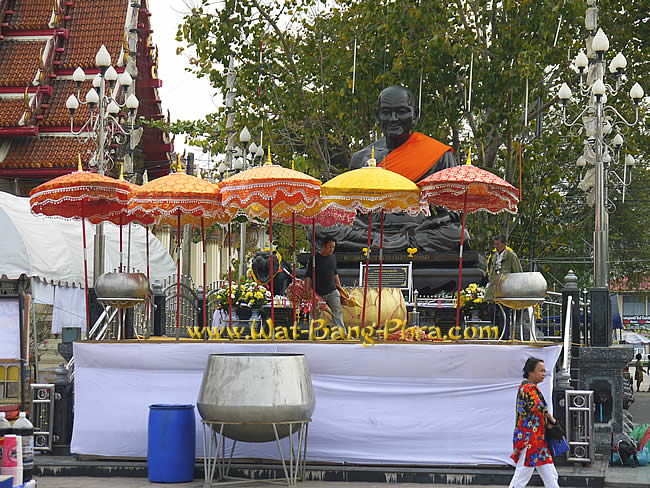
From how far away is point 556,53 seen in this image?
25719 mm

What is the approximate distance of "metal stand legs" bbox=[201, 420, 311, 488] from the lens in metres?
10.9

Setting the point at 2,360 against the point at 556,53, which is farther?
the point at 556,53

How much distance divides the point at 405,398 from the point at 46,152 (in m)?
23.3

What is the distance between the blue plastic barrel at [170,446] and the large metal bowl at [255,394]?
60 cm

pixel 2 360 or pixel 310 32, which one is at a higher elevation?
pixel 310 32

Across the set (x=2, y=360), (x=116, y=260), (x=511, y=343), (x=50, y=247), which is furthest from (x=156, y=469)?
(x=116, y=260)

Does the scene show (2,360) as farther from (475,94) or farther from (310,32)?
(310,32)

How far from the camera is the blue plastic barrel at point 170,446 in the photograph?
11.4 meters

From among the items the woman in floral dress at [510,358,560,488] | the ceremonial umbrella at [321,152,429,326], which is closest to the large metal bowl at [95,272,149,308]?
the ceremonial umbrella at [321,152,429,326]

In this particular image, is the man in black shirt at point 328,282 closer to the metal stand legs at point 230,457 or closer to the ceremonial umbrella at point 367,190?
the ceremonial umbrella at point 367,190

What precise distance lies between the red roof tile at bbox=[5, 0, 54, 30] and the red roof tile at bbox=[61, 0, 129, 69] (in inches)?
44.4

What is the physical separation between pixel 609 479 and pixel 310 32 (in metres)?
20.7

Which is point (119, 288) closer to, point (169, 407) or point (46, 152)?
point (169, 407)

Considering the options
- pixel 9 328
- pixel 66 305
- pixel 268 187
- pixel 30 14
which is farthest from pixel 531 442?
pixel 30 14
